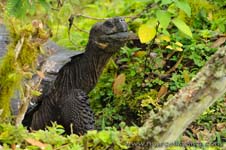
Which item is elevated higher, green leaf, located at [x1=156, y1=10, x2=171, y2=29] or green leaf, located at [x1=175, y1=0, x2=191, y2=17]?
green leaf, located at [x1=175, y1=0, x2=191, y2=17]

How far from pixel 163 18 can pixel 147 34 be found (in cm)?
36

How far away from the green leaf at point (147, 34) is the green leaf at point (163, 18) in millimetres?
278

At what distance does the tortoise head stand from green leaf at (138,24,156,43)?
19 cm

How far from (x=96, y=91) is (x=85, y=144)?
8.57 feet

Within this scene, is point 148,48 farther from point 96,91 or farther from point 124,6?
point 124,6

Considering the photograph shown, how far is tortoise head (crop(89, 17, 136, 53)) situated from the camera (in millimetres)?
4384

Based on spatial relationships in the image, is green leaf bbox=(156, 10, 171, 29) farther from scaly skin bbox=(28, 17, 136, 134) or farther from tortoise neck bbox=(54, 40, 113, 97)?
tortoise neck bbox=(54, 40, 113, 97)

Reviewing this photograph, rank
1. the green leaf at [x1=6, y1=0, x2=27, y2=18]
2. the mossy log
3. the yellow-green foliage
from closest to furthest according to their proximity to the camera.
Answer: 1. the mossy log
2. the yellow-green foliage
3. the green leaf at [x1=6, y1=0, x2=27, y2=18]

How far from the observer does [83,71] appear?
4.73 m

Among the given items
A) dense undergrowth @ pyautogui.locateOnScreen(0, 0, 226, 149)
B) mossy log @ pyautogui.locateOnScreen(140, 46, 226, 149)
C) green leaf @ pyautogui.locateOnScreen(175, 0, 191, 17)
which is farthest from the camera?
dense undergrowth @ pyautogui.locateOnScreen(0, 0, 226, 149)

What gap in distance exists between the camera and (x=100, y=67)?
4.67 m

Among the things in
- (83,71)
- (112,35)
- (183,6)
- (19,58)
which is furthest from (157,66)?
(19,58)

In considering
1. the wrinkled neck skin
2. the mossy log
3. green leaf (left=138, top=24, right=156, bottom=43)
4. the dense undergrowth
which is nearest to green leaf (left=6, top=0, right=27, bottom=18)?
the dense undergrowth

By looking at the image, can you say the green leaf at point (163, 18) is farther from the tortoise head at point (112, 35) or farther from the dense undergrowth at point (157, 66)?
the tortoise head at point (112, 35)
